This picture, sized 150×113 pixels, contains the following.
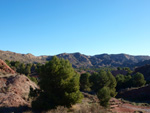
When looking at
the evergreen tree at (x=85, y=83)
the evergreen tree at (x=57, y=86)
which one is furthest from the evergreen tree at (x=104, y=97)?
the evergreen tree at (x=85, y=83)

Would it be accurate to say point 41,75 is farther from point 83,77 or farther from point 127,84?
point 127,84

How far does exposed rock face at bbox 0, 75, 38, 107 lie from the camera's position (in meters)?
13.8

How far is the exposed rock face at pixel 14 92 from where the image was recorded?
13.8m

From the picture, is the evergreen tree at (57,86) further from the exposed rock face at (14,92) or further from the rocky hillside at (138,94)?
the rocky hillside at (138,94)

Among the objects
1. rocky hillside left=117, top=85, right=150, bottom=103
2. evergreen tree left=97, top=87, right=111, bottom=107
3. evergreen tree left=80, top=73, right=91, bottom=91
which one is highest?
evergreen tree left=97, top=87, right=111, bottom=107

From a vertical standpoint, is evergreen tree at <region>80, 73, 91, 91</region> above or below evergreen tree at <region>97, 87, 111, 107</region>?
below

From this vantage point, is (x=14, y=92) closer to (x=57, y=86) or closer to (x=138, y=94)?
(x=57, y=86)

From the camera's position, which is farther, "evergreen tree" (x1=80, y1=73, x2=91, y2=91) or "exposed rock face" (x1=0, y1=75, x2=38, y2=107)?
"evergreen tree" (x1=80, y1=73, x2=91, y2=91)

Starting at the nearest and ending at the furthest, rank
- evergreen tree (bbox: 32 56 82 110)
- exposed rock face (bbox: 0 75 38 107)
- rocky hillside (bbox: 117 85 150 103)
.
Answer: exposed rock face (bbox: 0 75 38 107)
evergreen tree (bbox: 32 56 82 110)
rocky hillside (bbox: 117 85 150 103)

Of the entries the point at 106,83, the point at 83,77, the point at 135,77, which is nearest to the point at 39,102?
the point at 106,83

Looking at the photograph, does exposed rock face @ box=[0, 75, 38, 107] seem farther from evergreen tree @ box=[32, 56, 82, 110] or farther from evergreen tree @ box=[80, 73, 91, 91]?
Result: evergreen tree @ box=[80, 73, 91, 91]

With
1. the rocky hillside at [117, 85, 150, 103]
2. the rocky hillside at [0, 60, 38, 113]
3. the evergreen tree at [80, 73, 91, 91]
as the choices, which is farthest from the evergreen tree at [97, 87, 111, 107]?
the evergreen tree at [80, 73, 91, 91]

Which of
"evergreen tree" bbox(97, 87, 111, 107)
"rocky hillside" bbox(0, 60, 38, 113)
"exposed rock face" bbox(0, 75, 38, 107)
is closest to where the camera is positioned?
"rocky hillside" bbox(0, 60, 38, 113)

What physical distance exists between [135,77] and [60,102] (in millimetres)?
47465
